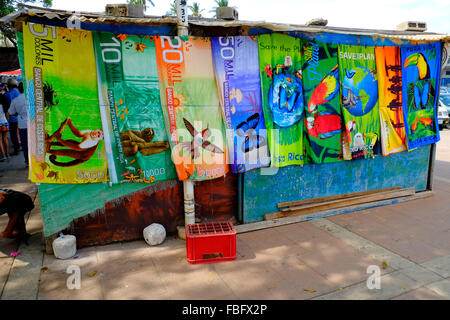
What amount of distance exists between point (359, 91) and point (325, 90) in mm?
728

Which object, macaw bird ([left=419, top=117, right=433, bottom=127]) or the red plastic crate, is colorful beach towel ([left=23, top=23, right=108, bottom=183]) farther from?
macaw bird ([left=419, top=117, right=433, bottom=127])

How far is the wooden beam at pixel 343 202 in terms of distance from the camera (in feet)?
17.8

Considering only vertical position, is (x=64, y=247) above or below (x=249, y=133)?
below

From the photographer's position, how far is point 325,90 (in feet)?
17.7

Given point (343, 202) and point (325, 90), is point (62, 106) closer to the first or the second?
point (325, 90)

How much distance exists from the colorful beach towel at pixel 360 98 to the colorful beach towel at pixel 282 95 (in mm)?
893

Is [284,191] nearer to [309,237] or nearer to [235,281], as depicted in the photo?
[309,237]

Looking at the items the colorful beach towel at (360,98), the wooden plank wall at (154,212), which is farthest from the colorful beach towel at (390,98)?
the wooden plank wall at (154,212)

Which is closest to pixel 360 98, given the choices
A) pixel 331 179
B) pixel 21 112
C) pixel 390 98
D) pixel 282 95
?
pixel 390 98

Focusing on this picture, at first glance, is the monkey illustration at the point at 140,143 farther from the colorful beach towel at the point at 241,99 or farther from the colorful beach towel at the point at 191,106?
the colorful beach towel at the point at 241,99

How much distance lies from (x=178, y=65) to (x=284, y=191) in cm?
263

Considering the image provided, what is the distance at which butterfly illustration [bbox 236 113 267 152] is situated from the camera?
193 inches

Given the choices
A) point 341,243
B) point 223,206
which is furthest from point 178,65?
point 341,243
